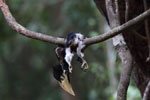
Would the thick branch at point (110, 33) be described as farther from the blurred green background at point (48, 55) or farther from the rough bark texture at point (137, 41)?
the blurred green background at point (48, 55)

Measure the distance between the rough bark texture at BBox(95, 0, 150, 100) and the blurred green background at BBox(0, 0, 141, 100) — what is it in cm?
246

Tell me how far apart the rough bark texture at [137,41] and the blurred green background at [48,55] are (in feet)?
8.08

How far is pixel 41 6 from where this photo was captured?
6973mm

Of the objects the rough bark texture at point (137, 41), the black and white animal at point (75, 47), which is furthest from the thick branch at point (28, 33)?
the rough bark texture at point (137, 41)

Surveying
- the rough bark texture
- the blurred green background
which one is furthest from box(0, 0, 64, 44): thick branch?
the blurred green background

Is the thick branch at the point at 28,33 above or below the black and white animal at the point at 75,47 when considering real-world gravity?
above

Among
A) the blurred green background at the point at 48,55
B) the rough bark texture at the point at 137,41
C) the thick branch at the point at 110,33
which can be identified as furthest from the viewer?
the blurred green background at the point at 48,55

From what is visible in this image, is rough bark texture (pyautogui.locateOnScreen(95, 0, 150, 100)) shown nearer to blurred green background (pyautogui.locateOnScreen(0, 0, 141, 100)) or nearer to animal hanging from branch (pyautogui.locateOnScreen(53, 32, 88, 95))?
animal hanging from branch (pyautogui.locateOnScreen(53, 32, 88, 95))

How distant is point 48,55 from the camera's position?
8.21 m

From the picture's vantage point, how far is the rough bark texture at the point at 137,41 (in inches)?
83.2

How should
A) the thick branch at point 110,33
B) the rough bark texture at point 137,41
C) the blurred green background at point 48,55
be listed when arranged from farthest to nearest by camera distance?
the blurred green background at point 48,55
the rough bark texture at point 137,41
the thick branch at point 110,33

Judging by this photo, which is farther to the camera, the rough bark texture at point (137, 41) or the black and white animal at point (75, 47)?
the rough bark texture at point (137, 41)

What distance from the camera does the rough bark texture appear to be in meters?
2.11

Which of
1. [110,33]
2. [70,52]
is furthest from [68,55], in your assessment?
[110,33]
